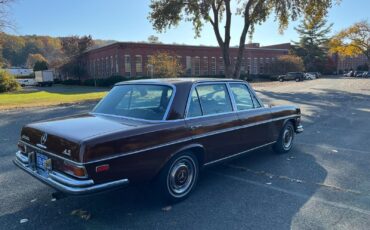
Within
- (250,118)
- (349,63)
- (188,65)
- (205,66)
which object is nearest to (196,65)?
(188,65)

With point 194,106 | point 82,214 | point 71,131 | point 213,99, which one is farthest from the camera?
point 213,99

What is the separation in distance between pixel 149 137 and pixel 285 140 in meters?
3.88

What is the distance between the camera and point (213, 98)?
197 inches

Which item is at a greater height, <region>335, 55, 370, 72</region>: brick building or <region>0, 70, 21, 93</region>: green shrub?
<region>335, 55, 370, 72</region>: brick building

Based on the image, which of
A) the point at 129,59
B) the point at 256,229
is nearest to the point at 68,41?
the point at 129,59

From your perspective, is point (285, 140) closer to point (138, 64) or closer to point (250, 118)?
point (250, 118)

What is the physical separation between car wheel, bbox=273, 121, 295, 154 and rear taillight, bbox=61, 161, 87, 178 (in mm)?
4317

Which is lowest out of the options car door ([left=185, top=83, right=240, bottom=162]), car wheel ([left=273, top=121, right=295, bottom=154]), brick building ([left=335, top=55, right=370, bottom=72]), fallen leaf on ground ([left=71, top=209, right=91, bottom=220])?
fallen leaf on ground ([left=71, top=209, right=91, bottom=220])

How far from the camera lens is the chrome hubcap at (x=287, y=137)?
6.66m

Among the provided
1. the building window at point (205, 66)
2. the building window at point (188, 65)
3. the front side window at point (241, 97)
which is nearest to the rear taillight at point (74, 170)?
the front side window at point (241, 97)

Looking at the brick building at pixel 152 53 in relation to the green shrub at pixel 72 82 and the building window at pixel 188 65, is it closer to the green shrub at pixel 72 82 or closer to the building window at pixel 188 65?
the building window at pixel 188 65

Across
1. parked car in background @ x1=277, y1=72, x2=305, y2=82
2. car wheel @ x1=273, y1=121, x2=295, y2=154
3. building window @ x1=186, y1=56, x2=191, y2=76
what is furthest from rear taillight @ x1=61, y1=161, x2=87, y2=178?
parked car in background @ x1=277, y1=72, x2=305, y2=82

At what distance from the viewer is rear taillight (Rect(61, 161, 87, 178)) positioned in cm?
338

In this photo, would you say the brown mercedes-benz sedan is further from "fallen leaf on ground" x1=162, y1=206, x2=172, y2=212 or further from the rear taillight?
"fallen leaf on ground" x1=162, y1=206, x2=172, y2=212
